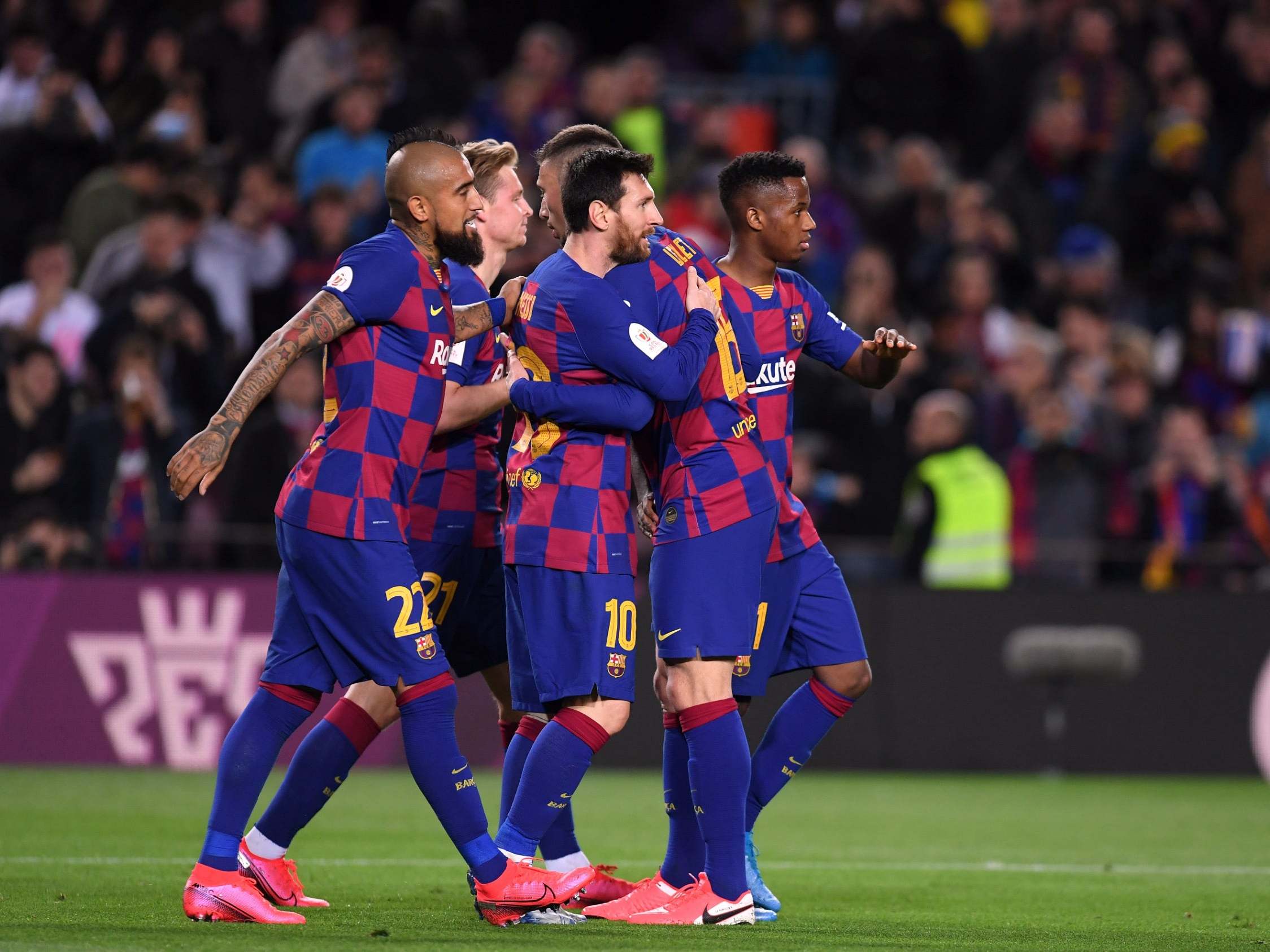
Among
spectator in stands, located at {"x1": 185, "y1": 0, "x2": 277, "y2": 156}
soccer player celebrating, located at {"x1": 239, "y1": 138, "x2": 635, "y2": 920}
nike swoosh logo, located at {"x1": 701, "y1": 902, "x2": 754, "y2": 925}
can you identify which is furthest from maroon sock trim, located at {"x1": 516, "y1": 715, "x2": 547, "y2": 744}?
spectator in stands, located at {"x1": 185, "y1": 0, "x2": 277, "y2": 156}

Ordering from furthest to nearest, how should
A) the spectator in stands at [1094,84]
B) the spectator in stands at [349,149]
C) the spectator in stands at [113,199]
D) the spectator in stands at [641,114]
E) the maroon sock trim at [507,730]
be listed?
the spectator in stands at [1094,84]
the spectator in stands at [641,114]
the spectator in stands at [349,149]
the spectator in stands at [113,199]
the maroon sock trim at [507,730]

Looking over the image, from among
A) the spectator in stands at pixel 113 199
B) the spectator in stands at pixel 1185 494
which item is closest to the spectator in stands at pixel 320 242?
the spectator in stands at pixel 113 199

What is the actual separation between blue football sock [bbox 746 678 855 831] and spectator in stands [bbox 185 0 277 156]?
10.3 metres

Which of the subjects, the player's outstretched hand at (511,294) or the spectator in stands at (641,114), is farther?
the spectator in stands at (641,114)

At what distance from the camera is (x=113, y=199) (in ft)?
47.1

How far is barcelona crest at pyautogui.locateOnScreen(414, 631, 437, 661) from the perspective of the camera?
232 inches

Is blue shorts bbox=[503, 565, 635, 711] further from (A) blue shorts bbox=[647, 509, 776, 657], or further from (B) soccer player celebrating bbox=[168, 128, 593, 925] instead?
(B) soccer player celebrating bbox=[168, 128, 593, 925]

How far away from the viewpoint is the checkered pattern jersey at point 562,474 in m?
6.01

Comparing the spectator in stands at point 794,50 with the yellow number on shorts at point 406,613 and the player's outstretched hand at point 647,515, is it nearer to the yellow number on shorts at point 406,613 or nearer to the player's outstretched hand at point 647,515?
the player's outstretched hand at point 647,515

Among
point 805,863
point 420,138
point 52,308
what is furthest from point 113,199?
point 420,138

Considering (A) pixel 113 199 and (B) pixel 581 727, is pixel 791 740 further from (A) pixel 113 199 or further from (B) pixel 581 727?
(A) pixel 113 199

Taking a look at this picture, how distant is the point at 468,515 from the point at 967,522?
6819mm

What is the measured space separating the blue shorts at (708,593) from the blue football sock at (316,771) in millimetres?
1036

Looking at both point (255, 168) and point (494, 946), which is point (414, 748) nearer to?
point (494, 946)
